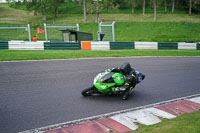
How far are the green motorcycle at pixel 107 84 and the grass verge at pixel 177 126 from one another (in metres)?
2.09

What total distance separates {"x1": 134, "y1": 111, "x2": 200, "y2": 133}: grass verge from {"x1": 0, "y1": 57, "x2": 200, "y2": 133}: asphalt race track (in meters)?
1.55

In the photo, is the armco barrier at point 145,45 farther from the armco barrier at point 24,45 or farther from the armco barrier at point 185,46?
the armco barrier at point 24,45

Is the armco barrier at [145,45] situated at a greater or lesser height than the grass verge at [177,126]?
greater

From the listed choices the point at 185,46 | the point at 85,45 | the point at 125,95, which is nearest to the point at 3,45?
the point at 85,45

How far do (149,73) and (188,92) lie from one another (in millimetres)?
3068

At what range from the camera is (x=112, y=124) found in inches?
222

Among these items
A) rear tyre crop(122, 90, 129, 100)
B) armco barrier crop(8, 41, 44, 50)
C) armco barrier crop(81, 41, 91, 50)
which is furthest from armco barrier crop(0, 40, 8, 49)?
rear tyre crop(122, 90, 129, 100)

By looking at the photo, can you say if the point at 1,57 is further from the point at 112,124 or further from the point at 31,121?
the point at 112,124

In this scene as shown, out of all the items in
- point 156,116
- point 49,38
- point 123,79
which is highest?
point 49,38

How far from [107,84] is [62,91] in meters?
1.86

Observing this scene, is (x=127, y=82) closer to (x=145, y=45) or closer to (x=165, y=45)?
(x=145, y=45)

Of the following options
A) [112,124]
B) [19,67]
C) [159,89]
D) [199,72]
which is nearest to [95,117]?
[112,124]

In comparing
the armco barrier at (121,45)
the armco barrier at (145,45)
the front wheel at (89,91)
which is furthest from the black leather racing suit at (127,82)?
the armco barrier at (145,45)

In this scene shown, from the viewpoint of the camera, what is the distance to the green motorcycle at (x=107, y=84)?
734cm
